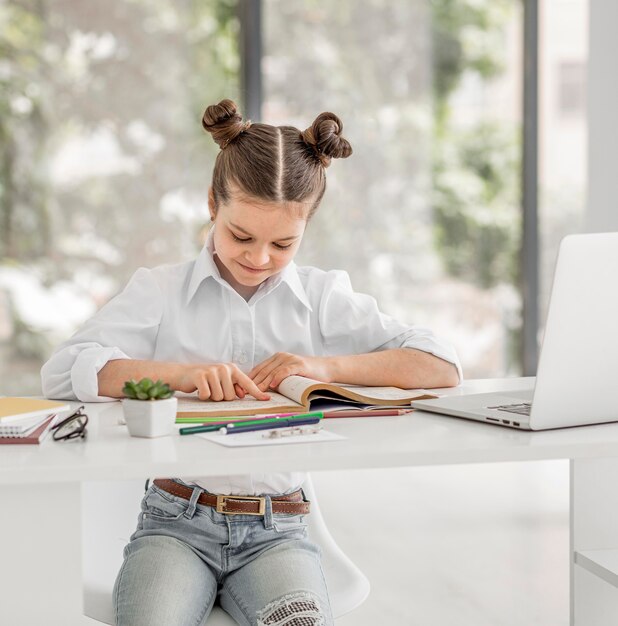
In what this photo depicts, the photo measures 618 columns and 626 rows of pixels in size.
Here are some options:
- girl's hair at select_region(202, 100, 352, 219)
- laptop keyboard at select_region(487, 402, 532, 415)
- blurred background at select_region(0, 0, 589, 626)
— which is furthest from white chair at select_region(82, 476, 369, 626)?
blurred background at select_region(0, 0, 589, 626)

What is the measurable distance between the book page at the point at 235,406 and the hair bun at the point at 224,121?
512 millimetres

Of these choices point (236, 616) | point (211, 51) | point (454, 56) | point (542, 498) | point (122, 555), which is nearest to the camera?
point (236, 616)

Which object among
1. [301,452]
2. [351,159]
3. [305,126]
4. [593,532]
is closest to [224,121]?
[301,452]

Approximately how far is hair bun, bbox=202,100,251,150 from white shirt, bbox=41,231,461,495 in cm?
20

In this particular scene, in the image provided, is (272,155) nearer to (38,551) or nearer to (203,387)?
(203,387)

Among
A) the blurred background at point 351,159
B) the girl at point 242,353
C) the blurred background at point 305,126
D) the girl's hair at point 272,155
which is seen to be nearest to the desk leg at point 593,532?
the girl at point 242,353

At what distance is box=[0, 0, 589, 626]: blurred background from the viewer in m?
3.67

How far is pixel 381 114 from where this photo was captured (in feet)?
13.2

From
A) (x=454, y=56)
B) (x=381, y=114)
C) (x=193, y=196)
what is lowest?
(x=193, y=196)

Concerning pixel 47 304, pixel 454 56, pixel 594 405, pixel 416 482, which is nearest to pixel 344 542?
pixel 416 482

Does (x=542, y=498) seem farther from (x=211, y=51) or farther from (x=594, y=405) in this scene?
(x=594, y=405)

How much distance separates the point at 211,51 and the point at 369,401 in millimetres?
2699

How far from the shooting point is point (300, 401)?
141 cm

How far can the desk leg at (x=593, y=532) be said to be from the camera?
1633mm
